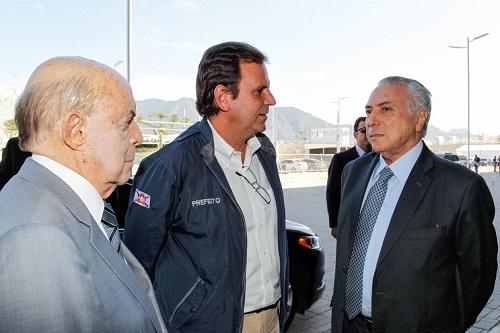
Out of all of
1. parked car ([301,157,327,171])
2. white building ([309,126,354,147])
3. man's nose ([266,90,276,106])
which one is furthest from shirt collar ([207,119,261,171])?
white building ([309,126,354,147])

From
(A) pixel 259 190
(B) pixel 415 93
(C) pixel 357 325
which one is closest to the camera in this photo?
(A) pixel 259 190

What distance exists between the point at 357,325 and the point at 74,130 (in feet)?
7.07

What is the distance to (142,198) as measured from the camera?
85.9 inches

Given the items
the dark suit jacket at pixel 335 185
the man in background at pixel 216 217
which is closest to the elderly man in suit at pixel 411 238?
the man in background at pixel 216 217

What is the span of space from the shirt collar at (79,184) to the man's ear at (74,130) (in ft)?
0.23

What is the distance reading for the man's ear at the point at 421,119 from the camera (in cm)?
274

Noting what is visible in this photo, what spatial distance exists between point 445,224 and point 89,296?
205 cm

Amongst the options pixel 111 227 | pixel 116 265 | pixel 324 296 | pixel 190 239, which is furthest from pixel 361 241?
pixel 324 296

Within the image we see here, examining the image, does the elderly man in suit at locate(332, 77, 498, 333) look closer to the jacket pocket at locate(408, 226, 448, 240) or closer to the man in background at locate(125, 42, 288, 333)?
the jacket pocket at locate(408, 226, 448, 240)

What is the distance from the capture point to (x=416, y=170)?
2561 mm

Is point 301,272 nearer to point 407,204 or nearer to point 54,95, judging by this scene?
point 407,204

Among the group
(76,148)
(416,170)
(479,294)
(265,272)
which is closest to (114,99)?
(76,148)

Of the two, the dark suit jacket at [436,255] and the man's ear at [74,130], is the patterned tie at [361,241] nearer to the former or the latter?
the dark suit jacket at [436,255]

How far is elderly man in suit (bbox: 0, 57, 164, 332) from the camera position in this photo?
93cm
